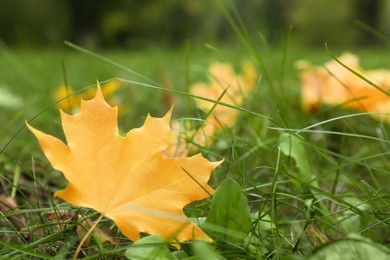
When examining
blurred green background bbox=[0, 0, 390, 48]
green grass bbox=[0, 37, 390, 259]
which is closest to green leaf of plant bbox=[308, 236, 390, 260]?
green grass bbox=[0, 37, 390, 259]

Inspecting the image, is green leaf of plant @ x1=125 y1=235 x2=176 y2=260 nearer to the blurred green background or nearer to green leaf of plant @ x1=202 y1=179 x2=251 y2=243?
green leaf of plant @ x1=202 y1=179 x2=251 y2=243

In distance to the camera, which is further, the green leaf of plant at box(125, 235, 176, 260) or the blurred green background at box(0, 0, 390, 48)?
the blurred green background at box(0, 0, 390, 48)

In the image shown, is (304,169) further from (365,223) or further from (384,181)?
(384,181)

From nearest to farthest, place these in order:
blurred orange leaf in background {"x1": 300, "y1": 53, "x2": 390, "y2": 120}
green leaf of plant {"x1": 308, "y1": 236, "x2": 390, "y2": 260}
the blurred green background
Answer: green leaf of plant {"x1": 308, "y1": 236, "x2": 390, "y2": 260} → blurred orange leaf in background {"x1": 300, "y1": 53, "x2": 390, "y2": 120} → the blurred green background

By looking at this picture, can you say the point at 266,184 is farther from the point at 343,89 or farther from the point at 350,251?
the point at 343,89

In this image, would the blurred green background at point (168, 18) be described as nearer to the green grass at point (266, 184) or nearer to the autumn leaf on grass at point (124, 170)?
the green grass at point (266, 184)

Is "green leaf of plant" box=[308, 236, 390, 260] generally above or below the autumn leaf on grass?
below
